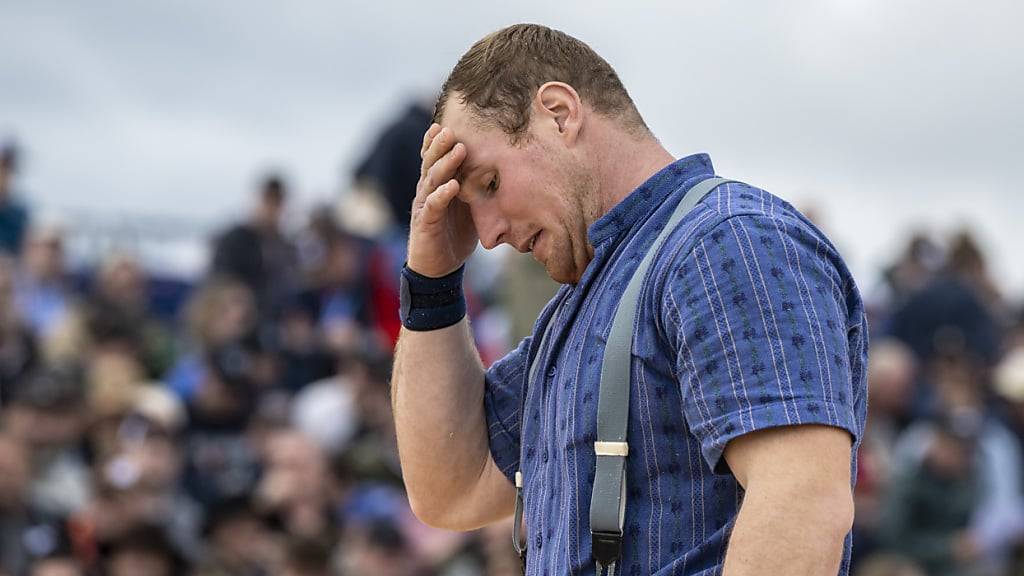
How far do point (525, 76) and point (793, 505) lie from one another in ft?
2.80

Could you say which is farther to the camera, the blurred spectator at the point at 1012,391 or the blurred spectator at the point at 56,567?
the blurred spectator at the point at 1012,391

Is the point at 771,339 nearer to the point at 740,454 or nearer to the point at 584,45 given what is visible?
the point at 740,454

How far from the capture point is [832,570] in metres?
2.16

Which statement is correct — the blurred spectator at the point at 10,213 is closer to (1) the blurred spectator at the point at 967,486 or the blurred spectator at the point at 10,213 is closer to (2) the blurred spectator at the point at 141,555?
(2) the blurred spectator at the point at 141,555

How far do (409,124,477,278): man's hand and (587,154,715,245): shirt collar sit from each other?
26 centimetres

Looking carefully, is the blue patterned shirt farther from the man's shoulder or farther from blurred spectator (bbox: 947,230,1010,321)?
blurred spectator (bbox: 947,230,1010,321)

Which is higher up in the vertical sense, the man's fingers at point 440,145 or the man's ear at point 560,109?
the man's ear at point 560,109

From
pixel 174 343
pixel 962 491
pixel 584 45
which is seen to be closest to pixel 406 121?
pixel 174 343

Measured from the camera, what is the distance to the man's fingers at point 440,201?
8.75 ft

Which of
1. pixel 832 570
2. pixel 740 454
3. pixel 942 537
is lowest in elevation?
pixel 942 537

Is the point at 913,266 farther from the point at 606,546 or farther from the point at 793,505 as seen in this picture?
the point at 793,505

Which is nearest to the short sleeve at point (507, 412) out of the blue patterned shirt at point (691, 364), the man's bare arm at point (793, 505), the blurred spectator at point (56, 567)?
the blue patterned shirt at point (691, 364)

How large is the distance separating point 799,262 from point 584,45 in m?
0.61

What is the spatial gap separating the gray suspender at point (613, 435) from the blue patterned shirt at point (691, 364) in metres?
0.02
